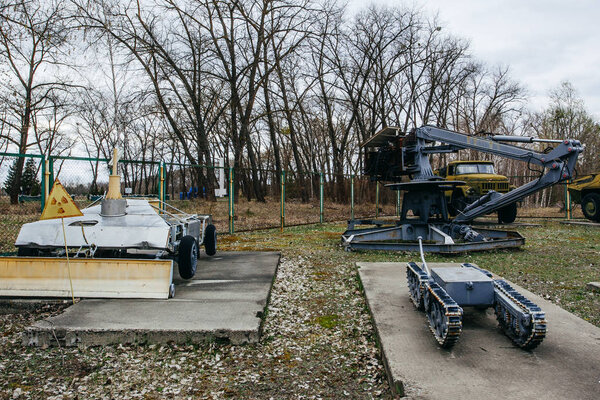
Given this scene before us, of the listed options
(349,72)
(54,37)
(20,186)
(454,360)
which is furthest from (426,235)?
(349,72)

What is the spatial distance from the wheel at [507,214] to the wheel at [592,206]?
102 inches

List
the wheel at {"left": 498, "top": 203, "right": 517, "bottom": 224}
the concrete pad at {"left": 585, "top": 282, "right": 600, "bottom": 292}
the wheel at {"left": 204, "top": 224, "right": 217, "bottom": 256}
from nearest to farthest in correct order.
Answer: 1. the concrete pad at {"left": 585, "top": 282, "right": 600, "bottom": 292}
2. the wheel at {"left": 204, "top": 224, "right": 217, "bottom": 256}
3. the wheel at {"left": 498, "top": 203, "right": 517, "bottom": 224}

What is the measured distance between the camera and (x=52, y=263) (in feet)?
16.2

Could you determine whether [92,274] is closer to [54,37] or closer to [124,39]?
[54,37]

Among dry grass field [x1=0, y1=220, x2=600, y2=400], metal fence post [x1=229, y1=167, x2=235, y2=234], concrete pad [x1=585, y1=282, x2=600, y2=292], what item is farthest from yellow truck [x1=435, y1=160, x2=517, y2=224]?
dry grass field [x1=0, y1=220, x2=600, y2=400]

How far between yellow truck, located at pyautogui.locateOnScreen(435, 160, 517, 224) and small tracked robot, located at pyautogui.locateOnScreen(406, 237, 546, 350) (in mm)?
11907

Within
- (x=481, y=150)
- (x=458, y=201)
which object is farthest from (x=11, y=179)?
(x=458, y=201)

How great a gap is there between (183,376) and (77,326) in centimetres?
130

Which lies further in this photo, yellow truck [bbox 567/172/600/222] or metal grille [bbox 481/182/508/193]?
yellow truck [bbox 567/172/600/222]

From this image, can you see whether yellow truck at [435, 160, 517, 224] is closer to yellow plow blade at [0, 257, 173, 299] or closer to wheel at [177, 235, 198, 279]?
wheel at [177, 235, 198, 279]

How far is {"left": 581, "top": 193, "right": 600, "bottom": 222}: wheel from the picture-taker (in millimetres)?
15750

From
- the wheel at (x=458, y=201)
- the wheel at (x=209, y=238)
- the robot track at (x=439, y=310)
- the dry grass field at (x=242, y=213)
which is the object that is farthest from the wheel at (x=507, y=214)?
the robot track at (x=439, y=310)

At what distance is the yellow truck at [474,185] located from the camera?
1563cm

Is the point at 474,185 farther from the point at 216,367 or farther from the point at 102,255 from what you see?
the point at 216,367
